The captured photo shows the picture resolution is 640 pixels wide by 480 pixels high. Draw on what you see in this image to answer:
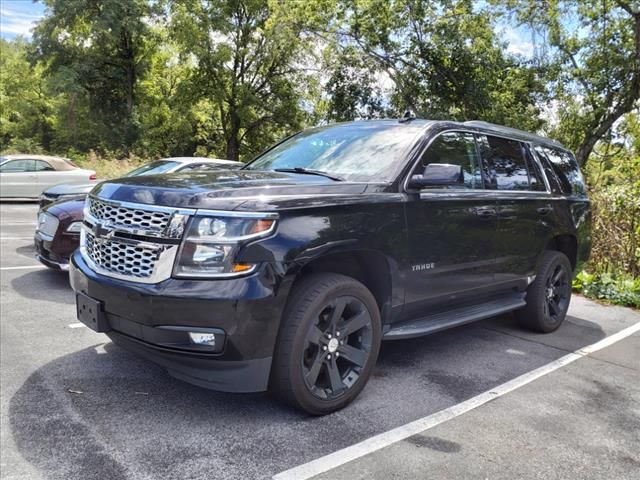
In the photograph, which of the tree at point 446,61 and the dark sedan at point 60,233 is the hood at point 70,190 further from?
the tree at point 446,61

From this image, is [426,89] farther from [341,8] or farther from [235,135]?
[235,135]

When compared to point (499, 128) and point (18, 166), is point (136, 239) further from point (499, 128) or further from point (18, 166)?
Answer: point (18, 166)

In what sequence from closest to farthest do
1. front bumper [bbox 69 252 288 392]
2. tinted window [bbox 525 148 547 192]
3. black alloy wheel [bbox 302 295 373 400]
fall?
front bumper [bbox 69 252 288 392] < black alloy wheel [bbox 302 295 373 400] < tinted window [bbox 525 148 547 192]

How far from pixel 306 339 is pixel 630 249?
699 cm

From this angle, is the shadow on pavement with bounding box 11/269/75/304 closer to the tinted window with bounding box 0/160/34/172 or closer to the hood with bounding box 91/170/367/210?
the hood with bounding box 91/170/367/210

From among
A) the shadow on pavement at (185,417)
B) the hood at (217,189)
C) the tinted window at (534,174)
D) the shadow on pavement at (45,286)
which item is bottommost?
the shadow on pavement at (45,286)

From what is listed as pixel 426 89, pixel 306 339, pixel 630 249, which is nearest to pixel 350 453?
pixel 306 339

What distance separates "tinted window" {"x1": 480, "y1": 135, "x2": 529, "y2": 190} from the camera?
4.60 metres

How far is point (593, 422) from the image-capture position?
343cm

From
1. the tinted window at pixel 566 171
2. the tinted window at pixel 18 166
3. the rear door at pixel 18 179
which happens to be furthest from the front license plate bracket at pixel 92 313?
the tinted window at pixel 18 166

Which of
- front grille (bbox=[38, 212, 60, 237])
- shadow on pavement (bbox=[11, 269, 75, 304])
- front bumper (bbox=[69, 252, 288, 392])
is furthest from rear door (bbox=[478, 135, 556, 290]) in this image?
front grille (bbox=[38, 212, 60, 237])

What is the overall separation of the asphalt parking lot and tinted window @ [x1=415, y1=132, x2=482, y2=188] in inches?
60.0

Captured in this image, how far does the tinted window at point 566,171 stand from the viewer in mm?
5508

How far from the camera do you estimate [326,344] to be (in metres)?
3.22
